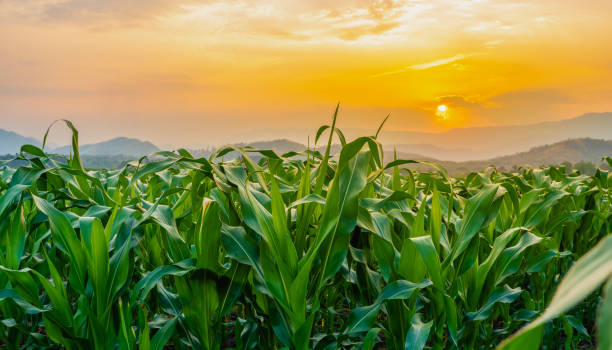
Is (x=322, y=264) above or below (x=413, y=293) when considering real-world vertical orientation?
above

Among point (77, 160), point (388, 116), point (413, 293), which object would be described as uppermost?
point (388, 116)

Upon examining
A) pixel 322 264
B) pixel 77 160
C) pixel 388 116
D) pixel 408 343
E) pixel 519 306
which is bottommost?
pixel 519 306

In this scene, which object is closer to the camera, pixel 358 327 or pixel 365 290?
pixel 358 327

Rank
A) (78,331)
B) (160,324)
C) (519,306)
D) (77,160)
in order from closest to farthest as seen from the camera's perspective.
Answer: (78,331) < (160,324) < (77,160) < (519,306)

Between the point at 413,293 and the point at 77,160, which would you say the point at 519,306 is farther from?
the point at 77,160

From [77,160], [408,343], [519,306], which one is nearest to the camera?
[408,343]

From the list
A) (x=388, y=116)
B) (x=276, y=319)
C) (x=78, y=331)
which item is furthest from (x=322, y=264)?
(x=78, y=331)

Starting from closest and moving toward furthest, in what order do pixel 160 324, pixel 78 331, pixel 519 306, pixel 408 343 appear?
pixel 408 343
pixel 78 331
pixel 160 324
pixel 519 306

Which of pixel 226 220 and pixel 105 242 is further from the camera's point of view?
pixel 226 220

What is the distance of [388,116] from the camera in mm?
1604

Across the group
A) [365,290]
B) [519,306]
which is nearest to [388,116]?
[365,290]

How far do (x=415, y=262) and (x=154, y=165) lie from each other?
3.17 feet

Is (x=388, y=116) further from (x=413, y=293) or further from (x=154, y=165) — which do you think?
(x=154, y=165)

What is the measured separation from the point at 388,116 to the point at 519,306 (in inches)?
89.2
